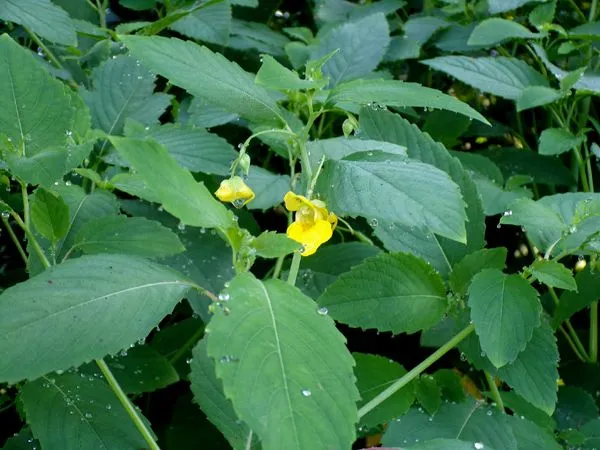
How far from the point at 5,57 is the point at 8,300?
36 cm

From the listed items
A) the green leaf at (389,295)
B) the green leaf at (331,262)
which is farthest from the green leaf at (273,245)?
the green leaf at (331,262)

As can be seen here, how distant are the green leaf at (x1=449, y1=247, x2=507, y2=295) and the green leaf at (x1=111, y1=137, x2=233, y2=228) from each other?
0.43 metres

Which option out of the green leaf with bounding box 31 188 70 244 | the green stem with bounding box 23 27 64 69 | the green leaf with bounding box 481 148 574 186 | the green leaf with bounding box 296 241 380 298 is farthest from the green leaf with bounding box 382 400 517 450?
the green stem with bounding box 23 27 64 69

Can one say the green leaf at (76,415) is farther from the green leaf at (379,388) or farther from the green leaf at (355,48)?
the green leaf at (355,48)

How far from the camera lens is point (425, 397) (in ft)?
3.79

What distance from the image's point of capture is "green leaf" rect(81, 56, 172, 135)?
1.47 m

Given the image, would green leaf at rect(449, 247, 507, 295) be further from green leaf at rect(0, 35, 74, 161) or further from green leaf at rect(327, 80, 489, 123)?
green leaf at rect(0, 35, 74, 161)

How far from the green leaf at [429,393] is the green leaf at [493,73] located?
72 cm

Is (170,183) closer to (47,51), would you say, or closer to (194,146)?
(194,146)

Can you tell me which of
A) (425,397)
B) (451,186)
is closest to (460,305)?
(425,397)

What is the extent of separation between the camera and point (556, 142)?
1608 millimetres

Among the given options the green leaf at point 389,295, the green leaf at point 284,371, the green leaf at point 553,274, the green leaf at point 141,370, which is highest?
the green leaf at point 284,371

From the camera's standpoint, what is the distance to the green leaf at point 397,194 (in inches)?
33.6

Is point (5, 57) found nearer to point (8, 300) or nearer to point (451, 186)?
point (8, 300)
